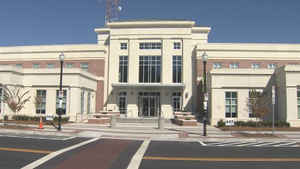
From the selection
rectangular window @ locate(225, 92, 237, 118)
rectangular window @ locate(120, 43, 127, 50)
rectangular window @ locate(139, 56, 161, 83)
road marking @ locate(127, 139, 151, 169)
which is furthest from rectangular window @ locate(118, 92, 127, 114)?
road marking @ locate(127, 139, 151, 169)

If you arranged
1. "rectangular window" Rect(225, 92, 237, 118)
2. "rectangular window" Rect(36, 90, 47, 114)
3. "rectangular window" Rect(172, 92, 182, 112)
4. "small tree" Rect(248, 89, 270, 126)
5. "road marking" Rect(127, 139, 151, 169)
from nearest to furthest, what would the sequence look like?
"road marking" Rect(127, 139, 151, 169)
"small tree" Rect(248, 89, 270, 126)
"rectangular window" Rect(225, 92, 237, 118)
"rectangular window" Rect(36, 90, 47, 114)
"rectangular window" Rect(172, 92, 182, 112)

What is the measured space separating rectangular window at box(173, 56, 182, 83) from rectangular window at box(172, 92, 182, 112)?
1884 mm

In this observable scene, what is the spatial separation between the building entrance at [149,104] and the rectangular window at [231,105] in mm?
9938

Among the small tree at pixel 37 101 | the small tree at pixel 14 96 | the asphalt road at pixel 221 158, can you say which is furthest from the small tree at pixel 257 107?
the small tree at pixel 14 96

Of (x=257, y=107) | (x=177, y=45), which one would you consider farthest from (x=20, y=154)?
(x=177, y=45)

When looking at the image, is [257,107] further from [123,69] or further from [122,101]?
[123,69]

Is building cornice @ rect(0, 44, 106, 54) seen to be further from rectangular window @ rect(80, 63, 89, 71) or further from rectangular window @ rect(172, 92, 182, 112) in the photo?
rectangular window @ rect(172, 92, 182, 112)

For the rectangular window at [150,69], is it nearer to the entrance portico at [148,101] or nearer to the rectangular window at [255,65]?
the entrance portico at [148,101]

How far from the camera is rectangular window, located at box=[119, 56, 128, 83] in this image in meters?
31.1

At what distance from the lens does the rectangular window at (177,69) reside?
30391mm

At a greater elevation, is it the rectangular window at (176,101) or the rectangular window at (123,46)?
the rectangular window at (123,46)

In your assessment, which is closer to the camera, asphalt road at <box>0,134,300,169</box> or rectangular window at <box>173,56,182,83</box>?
asphalt road at <box>0,134,300,169</box>

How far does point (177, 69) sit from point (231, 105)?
32.9ft

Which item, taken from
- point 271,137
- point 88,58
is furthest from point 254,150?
point 88,58
